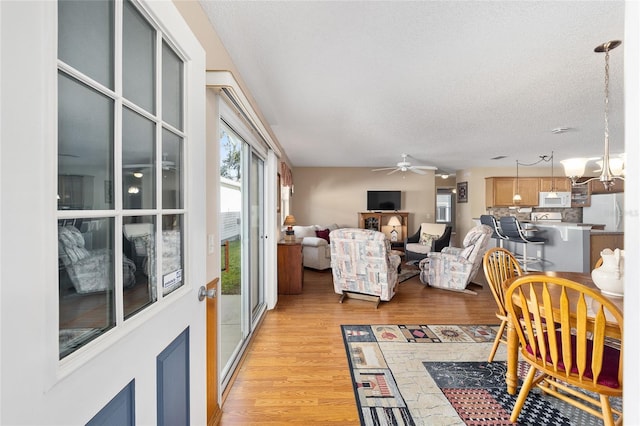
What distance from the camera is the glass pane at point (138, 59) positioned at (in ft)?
2.69

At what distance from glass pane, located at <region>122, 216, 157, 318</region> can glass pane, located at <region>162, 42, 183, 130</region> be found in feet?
1.28

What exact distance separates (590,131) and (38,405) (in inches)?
229

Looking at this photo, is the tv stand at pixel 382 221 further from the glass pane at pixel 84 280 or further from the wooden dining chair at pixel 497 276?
the glass pane at pixel 84 280

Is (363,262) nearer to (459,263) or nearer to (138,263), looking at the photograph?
Answer: (459,263)

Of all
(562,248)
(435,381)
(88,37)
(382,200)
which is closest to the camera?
(88,37)

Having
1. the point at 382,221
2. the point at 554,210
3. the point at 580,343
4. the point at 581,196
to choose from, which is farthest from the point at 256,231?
the point at 581,196

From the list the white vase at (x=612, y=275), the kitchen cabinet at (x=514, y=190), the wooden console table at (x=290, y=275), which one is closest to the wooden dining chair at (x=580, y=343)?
the white vase at (x=612, y=275)

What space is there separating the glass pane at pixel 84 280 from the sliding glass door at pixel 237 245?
4.41ft

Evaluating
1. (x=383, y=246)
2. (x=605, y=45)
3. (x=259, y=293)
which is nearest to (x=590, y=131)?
(x=605, y=45)

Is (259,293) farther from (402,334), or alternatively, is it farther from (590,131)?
(590,131)

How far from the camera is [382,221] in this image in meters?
7.51

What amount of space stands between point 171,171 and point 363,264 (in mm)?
3032

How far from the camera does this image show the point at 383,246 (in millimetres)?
3582
